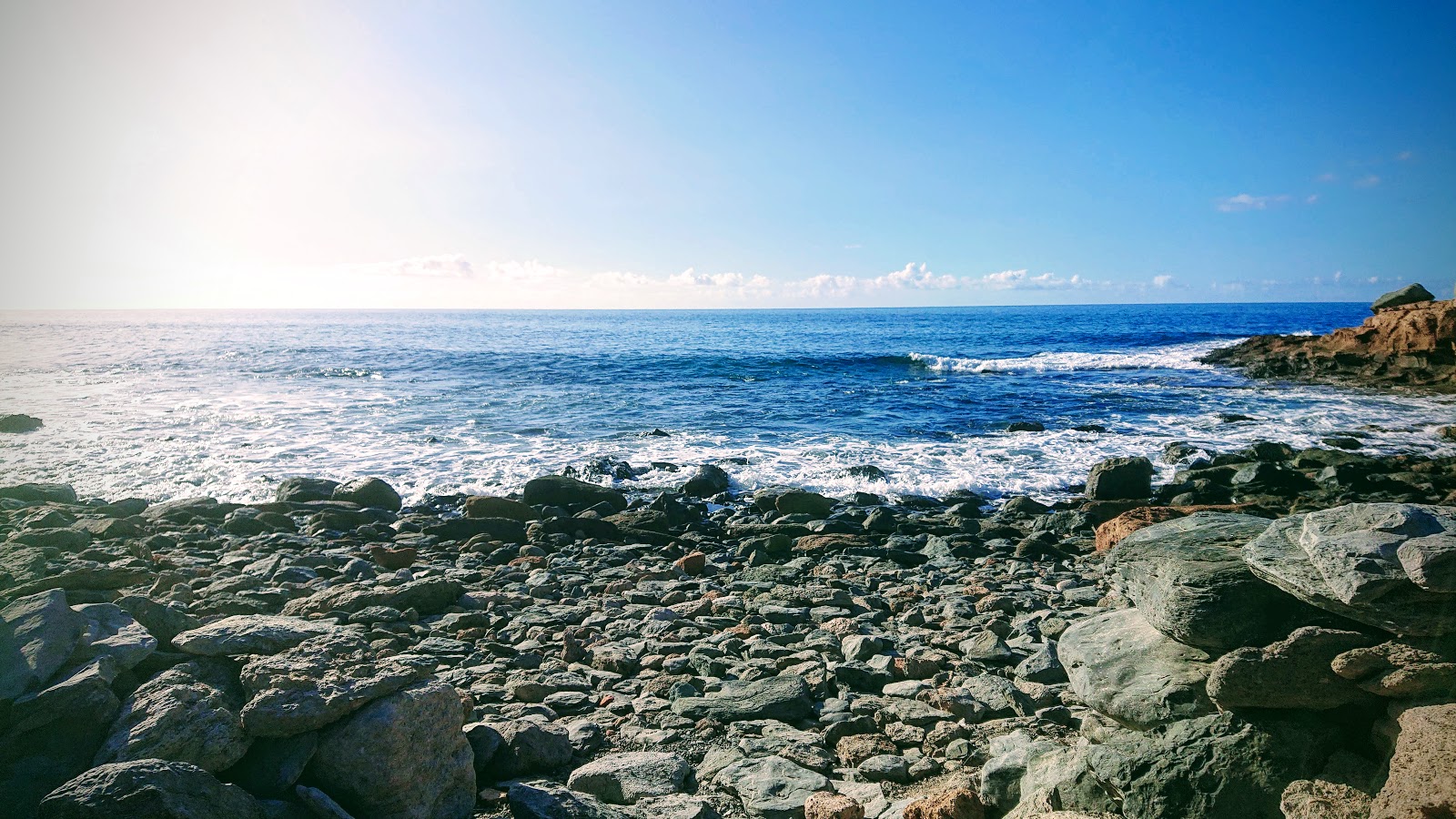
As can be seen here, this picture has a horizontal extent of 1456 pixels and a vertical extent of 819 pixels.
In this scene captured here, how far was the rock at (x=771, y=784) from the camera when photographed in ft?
14.1

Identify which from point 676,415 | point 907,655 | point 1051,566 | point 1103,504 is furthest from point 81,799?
point 676,415

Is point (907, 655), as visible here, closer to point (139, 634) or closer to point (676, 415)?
point (139, 634)

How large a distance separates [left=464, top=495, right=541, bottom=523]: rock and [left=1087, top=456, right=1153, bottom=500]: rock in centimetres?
1082

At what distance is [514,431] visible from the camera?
21297 mm

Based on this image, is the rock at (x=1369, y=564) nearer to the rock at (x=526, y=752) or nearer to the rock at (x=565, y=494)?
the rock at (x=526, y=752)

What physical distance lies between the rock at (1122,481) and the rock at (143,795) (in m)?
14.4

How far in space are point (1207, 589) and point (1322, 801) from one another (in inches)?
43.2

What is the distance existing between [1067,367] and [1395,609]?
41.1 m

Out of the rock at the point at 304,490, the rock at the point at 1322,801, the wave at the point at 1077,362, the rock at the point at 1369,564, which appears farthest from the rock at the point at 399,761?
the wave at the point at 1077,362

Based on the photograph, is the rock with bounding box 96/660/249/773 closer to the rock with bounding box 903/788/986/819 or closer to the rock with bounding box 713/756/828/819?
the rock with bounding box 713/756/828/819

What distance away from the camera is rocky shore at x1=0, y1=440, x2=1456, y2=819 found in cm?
332

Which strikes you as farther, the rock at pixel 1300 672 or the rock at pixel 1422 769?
the rock at pixel 1300 672

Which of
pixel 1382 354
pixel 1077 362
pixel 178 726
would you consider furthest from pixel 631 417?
pixel 1077 362

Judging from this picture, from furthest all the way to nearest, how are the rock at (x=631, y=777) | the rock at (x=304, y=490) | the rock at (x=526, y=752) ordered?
the rock at (x=304, y=490), the rock at (x=526, y=752), the rock at (x=631, y=777)
